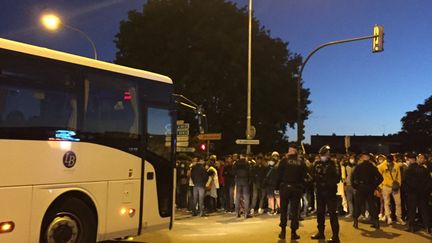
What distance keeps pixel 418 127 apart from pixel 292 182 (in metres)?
63.0

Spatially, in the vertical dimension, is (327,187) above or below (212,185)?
above

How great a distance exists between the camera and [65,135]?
304 inches

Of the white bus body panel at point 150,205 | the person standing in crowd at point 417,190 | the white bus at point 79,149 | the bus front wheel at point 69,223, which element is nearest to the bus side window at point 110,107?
the white bus at point 79,149

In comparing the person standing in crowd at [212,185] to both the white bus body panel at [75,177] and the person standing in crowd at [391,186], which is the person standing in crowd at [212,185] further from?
the white bus body panel at [75,177]

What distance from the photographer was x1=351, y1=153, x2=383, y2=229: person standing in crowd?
39.3 feet

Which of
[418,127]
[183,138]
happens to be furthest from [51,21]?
[418,127]

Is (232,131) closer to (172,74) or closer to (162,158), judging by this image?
(172,74)

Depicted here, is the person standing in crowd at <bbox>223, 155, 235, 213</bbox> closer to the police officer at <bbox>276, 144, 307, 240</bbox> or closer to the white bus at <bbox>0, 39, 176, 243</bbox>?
the police officer at <bbox>276, 144, 307, 240</bbox>

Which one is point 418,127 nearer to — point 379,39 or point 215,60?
point 215,60

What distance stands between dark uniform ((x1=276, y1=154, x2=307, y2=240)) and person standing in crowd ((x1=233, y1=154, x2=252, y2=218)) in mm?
4840

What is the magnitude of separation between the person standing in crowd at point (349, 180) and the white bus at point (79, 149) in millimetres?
7154

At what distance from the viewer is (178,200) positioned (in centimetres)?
1877

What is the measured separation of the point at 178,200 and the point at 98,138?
35.7ft

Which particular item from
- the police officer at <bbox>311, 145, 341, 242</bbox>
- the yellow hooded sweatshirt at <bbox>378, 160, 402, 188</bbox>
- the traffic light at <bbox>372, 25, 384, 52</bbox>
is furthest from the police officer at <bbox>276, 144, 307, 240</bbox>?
the traffic light at <bbox>372, 25, 384, 52</bbox>
